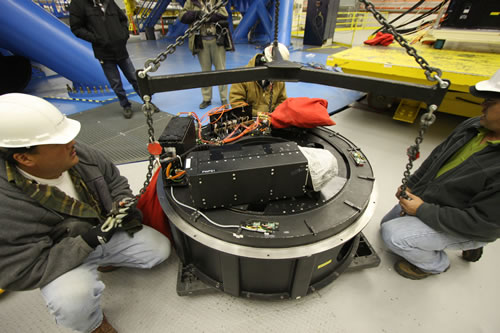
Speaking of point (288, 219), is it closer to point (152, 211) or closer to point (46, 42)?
point (152, 211)

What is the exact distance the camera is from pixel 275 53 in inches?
41.6

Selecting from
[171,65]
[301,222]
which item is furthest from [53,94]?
[301,222]

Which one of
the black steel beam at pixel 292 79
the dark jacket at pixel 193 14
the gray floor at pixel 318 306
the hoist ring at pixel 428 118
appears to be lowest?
the gray floor at pixel 318 306

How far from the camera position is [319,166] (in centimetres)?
100

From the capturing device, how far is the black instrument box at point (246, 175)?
0.91m

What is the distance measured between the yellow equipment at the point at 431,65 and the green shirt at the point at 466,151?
3.78 ft

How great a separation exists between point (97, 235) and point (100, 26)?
99.8 inches

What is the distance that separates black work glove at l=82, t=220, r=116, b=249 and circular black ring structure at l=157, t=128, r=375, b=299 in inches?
10.0

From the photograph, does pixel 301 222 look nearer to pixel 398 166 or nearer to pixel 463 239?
pixel 463 239

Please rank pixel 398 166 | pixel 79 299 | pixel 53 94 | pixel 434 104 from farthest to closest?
1. pixel 53 94
2. pixel 398 166
3. pixel 79 299
4. pixel 434 104

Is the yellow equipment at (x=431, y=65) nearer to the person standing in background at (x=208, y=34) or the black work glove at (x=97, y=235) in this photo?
the person standing in background at (x=208, y=34)

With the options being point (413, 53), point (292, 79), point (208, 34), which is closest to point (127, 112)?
point (208, 34)

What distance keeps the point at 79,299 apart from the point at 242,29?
7.84 meters

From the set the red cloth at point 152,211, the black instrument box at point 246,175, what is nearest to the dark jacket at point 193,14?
the red cloth at point 152,211
